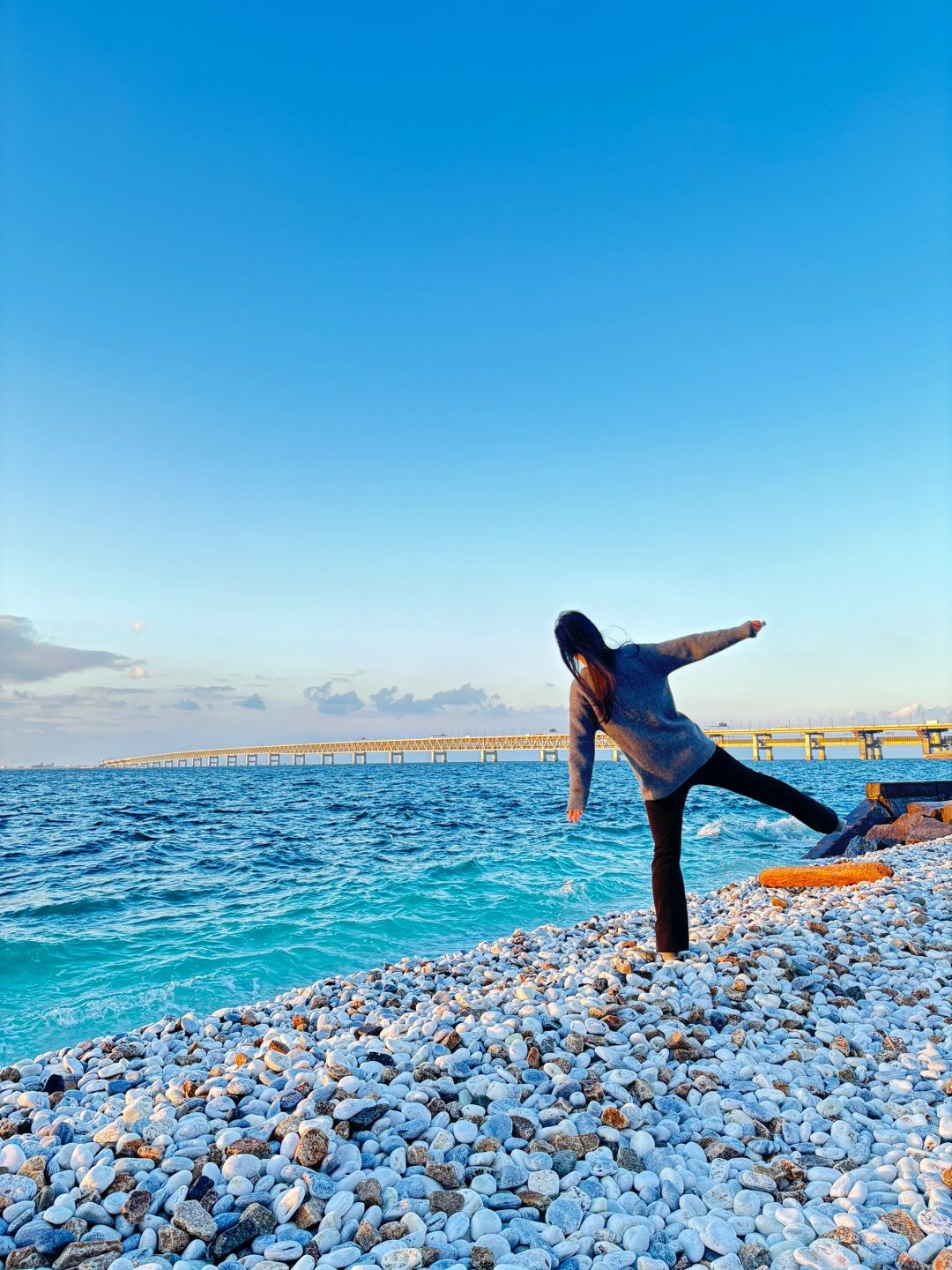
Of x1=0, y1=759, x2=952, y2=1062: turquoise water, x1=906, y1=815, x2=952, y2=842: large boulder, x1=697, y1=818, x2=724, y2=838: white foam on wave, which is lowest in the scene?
x1=697, y1=818, x2=724, y2=838: white foam on wave

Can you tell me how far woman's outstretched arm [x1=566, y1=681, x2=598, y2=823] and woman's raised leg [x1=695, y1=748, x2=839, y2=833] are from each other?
0.63 m

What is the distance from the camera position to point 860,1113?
299cm

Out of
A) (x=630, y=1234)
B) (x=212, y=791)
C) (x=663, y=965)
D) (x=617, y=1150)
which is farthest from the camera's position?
(x=212, y=791)

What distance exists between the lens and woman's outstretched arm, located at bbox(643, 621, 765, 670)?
4117 mm

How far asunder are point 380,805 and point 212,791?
17305 mm

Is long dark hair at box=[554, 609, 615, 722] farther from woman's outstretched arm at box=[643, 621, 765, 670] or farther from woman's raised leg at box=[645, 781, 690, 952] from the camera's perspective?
woman's raised leg at box=[645, 781, 690, 952]

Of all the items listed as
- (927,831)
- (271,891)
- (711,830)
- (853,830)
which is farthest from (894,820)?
(271,891)

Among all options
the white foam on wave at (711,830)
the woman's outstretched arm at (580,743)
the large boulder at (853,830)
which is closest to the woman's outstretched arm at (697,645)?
the woman's outstretched arm at (580,743)

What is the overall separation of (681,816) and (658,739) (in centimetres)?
48

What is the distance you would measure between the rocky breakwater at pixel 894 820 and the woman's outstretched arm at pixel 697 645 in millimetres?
6393

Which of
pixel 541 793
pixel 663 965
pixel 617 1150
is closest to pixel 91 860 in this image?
pixel 663 965

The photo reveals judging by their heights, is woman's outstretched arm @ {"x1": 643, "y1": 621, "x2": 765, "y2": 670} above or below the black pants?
above

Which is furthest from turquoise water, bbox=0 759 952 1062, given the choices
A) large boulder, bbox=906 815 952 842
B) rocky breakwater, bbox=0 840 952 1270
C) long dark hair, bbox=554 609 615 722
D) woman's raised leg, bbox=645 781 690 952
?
long dark hair, bbox=554 609 615 722

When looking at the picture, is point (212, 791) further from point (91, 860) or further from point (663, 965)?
point (663, 965)
